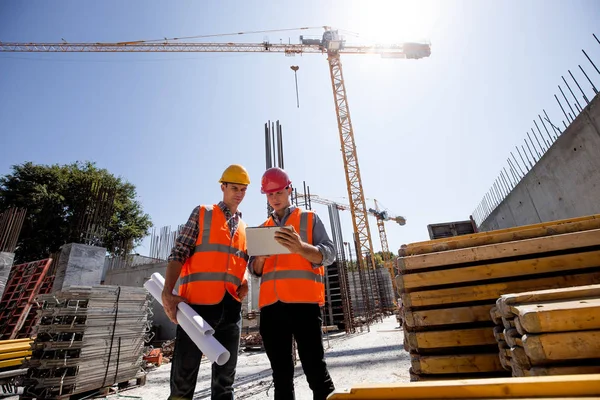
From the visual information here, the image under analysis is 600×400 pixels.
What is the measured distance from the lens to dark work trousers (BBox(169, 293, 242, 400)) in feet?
6.42

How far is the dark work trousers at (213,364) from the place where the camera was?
196 cm

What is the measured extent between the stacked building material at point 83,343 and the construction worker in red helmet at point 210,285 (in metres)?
3.37

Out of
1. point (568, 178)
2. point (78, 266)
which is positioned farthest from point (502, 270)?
point (78, 266)

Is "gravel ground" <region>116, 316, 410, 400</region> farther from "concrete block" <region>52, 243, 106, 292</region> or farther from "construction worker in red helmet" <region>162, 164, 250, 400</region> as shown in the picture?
"concrete block" <region>52, 243, 106, 292</region>

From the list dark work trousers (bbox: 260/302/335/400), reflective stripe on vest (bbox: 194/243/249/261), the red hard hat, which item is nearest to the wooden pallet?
reflective stripe on vest (bbox: 194/243/249/261)

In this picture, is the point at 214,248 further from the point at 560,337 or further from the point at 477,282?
the point at 477,282

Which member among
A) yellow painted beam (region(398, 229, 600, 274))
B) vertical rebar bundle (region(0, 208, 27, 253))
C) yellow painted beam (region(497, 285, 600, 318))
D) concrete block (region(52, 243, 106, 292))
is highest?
vertical rebar bundle (region(0, 208, 27, 253))

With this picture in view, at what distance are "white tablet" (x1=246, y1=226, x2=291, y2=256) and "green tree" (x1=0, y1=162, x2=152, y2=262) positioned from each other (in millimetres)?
20634

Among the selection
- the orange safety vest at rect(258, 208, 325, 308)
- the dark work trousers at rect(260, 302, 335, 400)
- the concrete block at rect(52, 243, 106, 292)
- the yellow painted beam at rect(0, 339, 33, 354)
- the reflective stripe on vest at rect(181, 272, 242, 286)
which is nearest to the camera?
the dark work trousers at rect(260, 302, 335, 400)

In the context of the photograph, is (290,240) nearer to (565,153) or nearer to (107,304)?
(107,304)

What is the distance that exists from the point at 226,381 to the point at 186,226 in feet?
3.80

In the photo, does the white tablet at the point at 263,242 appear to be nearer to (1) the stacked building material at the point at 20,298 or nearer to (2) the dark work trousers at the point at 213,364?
(2) the dark work trousers at the point at 213,364

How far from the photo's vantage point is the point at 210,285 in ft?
6.99

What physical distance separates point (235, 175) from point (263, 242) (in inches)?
32.3
